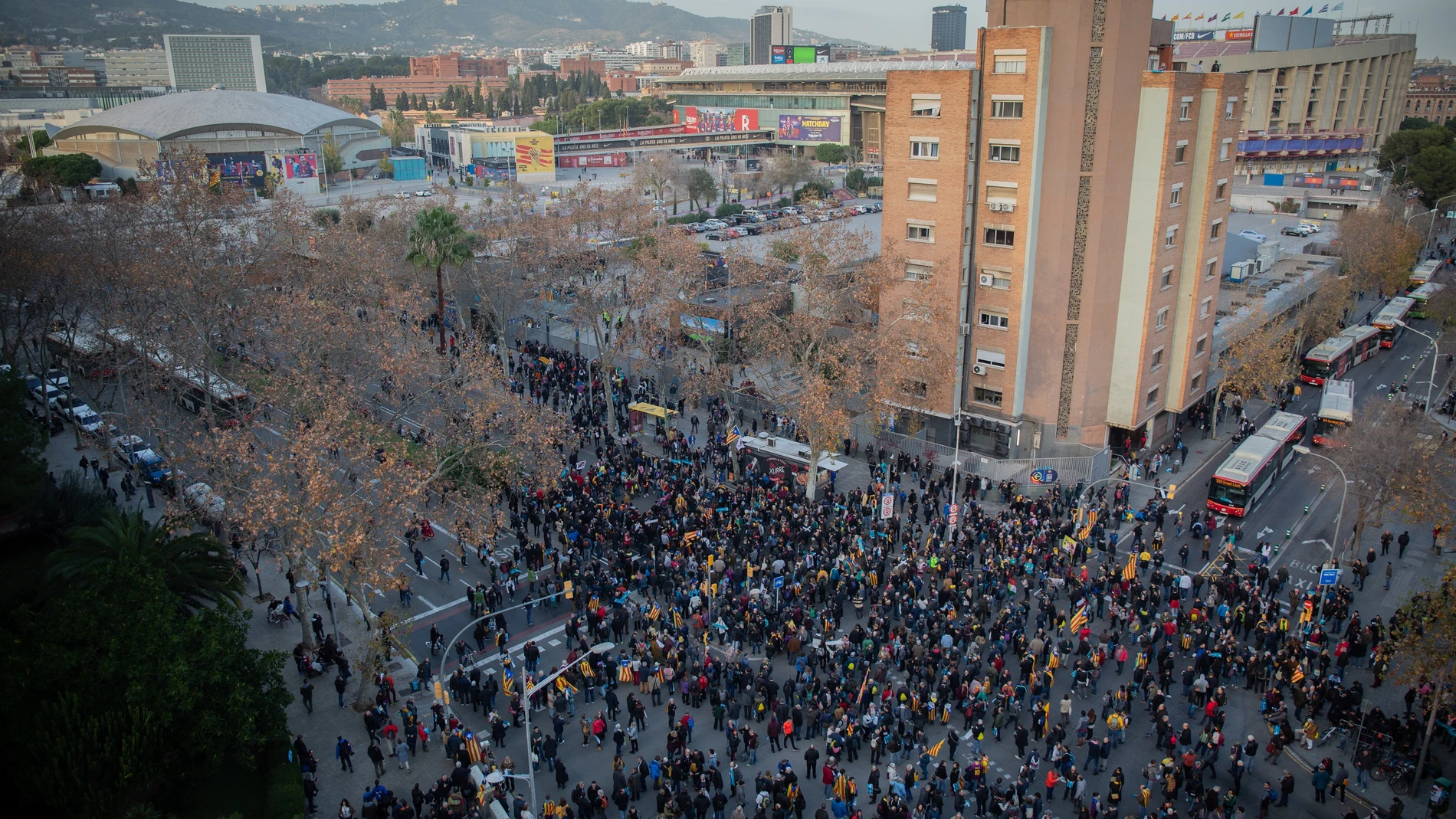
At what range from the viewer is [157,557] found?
2417 cm

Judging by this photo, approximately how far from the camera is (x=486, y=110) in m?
199

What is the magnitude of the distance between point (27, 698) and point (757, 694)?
1572cm

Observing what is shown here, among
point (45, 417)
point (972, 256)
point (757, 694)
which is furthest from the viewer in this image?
point (45, 417)

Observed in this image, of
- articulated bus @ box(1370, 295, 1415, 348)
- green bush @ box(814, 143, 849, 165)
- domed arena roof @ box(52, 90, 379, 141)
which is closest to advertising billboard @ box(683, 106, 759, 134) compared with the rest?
green bush @ box(814, 143, 849, 165)

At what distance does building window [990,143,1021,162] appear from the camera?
3644 cm

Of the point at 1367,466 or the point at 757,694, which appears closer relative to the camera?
the point at 757,694

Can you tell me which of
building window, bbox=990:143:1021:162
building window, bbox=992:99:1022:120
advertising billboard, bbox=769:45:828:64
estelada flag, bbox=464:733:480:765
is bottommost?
estelada flag, bbox=464:733:480:765

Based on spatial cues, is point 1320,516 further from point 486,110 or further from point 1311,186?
point 486,110

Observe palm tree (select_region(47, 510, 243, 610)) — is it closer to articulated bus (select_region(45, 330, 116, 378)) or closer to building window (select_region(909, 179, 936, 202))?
articulated bus (select_region(45, 330, 116, 378))

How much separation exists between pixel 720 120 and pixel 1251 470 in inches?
4980

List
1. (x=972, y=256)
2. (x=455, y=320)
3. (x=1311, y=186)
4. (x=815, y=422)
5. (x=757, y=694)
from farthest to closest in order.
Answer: (x=1311, y=186) → (x=455, y=320) → (x=972, y=256) → (x=815, y=422) → (x=757, y=694)

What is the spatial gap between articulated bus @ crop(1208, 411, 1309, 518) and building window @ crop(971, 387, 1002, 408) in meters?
8.82

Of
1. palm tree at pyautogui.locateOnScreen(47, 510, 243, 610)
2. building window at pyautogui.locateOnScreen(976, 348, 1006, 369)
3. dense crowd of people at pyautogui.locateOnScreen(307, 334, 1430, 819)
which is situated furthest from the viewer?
building window at pyautogui.locateOnScreen(976, 348, 1006, 369)

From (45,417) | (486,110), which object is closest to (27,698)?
(45,417)
